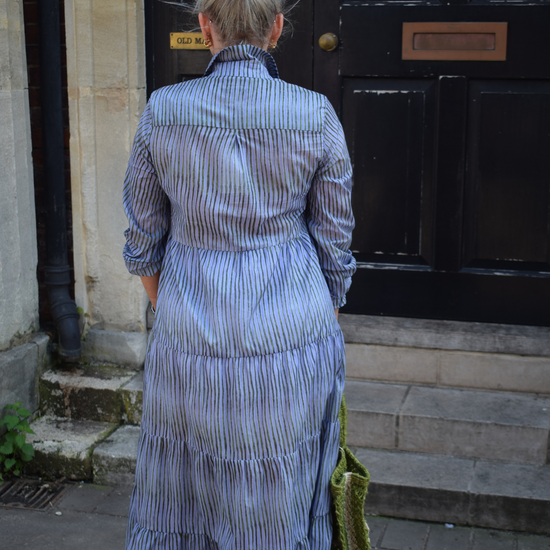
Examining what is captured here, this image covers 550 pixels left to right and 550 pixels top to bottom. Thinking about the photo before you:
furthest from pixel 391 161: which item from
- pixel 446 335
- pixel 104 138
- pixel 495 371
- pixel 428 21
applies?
pixel 104 138

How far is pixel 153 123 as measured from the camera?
199cm

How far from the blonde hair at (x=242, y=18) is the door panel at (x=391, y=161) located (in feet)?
5.72

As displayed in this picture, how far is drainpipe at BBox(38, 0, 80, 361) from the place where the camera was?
145 inches

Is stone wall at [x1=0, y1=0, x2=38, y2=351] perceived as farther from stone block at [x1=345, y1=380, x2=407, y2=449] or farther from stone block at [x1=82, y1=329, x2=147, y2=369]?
stone block at [x1=345, y1=380, x2=407, y2=449]

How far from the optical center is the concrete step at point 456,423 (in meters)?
3.39

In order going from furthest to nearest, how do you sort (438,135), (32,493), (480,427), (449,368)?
1. (449,368)
2. (438,135)
3. (32,493)
4. (480,427)

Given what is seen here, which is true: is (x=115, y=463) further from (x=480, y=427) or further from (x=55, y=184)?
(x=480, y=427)

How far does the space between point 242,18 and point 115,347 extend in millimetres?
2390

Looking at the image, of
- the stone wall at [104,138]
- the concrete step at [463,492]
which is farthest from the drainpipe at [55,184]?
the concrete step at [463,492]

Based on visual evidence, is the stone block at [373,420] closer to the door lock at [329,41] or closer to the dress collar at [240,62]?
the door lock at [329,41]

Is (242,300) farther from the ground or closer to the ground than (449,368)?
farther from the ground

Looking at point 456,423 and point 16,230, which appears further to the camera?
point 16,230

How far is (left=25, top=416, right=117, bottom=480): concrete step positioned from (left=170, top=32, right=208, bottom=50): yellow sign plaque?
1.91 metres

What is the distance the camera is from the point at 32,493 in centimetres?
353
